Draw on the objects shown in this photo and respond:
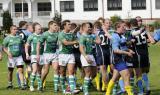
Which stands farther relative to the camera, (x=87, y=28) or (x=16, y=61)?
(x=16, y=61)

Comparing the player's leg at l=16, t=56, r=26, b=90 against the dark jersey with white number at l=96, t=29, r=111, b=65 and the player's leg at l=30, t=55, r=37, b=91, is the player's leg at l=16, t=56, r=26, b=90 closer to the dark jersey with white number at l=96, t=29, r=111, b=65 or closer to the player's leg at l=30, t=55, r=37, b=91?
the player's leg at l=30, t=55, r=37, b=91

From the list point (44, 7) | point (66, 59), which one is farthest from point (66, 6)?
point (66, 59)

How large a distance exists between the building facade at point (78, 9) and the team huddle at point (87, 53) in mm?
52273

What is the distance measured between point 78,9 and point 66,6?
2123mm

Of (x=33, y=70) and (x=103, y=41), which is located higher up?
(x=103, y=41)

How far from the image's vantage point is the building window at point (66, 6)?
242ft

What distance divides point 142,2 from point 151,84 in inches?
2103

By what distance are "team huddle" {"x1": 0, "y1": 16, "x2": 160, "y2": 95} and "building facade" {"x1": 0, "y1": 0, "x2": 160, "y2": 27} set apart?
5227 cm

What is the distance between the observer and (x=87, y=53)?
1458 cm

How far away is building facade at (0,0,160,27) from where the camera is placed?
70562 mm

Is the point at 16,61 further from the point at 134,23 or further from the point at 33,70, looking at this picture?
the point at 134,23

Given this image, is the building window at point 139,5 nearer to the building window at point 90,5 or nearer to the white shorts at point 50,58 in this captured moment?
the building window at point 90,5

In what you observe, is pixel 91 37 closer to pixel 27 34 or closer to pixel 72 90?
pixel 72 90

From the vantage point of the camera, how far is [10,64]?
56.6 ft
